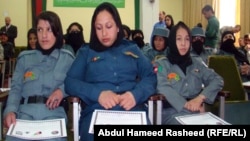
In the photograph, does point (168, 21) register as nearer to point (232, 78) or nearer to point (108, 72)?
point (232, 78)

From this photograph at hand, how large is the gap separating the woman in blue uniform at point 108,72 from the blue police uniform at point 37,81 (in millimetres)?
118

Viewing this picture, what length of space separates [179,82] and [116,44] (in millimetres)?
557

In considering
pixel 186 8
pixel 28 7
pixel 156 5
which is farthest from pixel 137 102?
pixel 186 8

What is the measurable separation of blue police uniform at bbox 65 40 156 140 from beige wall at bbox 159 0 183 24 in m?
10.2

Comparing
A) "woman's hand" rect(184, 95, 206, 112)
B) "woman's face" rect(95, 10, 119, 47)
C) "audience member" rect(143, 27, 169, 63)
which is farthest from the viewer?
"audience member" rect(143, 27, 169, 63)

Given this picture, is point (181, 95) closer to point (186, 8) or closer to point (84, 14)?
point (84, 14)

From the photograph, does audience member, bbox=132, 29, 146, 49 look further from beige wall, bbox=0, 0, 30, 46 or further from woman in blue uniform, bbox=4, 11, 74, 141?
beige wall, bbox=0, 0, 30, 46

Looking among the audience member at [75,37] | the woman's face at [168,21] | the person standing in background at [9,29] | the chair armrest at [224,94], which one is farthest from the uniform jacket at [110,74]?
the person standing in background at [9,29]

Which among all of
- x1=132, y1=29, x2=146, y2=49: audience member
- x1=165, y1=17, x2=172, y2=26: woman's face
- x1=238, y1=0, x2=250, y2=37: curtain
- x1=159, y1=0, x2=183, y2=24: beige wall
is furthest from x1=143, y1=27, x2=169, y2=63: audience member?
x1=159, y1=0, x2=183, y2=24: beige wall

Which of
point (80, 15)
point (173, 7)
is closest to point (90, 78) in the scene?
point (80, 15)

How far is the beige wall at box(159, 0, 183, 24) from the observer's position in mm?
12320

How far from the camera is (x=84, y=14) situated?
9539mm

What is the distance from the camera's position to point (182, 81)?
2.52m

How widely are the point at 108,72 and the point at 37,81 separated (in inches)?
18.2
